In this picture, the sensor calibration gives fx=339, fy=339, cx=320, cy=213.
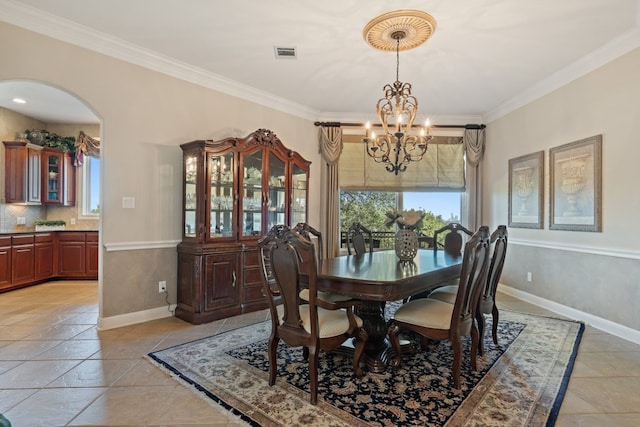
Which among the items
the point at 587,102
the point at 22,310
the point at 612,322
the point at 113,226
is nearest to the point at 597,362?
the point at 612,322

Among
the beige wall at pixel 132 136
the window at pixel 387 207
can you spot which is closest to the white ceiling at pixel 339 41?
the beige wall at pixel 132 136

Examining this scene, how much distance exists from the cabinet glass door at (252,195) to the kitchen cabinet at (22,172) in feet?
13.4

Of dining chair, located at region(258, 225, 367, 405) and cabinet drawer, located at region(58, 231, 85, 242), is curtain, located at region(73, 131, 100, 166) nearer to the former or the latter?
cabinet drawer, located at region(58, 231, 85, 242)

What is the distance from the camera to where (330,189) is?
552cm

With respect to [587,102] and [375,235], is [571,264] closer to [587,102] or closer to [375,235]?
[587,102]

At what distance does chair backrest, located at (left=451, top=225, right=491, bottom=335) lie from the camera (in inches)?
83.9

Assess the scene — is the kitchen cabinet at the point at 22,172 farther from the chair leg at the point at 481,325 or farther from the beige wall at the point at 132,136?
the chair leg at the point at 481,325

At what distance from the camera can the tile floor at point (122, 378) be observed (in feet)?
6.25

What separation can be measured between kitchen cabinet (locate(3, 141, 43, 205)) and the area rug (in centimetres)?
457

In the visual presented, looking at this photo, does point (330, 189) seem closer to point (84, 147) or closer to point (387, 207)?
point (387, 207)

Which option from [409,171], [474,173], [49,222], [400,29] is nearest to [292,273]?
[400,29]

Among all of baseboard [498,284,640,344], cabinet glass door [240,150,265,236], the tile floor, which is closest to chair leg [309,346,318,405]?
the tile floor

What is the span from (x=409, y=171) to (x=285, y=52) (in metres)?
3.08

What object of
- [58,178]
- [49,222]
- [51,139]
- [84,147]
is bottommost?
[49,222]
